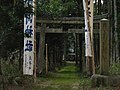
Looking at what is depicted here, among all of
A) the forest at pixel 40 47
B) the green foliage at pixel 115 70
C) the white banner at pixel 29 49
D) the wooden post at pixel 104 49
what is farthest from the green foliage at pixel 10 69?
the green foliage at pixel 115 70

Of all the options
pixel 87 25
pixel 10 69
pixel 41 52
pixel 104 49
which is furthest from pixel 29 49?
pixel 41 52

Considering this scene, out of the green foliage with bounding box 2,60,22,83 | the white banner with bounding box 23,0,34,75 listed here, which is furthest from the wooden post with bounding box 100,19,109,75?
the green foliage with bounding box 2,60,22,83

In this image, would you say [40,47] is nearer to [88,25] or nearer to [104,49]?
[88,25]

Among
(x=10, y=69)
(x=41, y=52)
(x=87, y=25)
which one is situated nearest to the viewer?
(x=10, y=69)

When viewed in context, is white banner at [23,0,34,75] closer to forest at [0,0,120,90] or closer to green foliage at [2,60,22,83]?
forest at [0,0,120,90]

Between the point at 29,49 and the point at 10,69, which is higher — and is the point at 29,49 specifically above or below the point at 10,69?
above

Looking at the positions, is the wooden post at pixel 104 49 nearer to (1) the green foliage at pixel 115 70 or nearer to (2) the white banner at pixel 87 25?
(1) the green foliage at pixel 115 70

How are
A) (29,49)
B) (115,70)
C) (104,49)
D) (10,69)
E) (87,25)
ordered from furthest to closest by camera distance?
(87,25) < (10,69) < (29,49) < (115,70) < (104,49)

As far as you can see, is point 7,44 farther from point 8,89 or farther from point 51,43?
point 51,43

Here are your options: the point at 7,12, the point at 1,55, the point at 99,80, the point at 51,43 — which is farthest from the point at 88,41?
the point at 51,43

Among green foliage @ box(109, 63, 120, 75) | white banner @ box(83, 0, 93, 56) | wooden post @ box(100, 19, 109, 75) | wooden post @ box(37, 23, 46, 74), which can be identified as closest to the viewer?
A: wooden post @ box(100, 19, 109, 75)

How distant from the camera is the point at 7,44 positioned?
12539 millimetres

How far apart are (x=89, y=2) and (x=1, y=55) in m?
5.61

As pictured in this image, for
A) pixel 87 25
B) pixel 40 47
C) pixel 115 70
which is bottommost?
pixel 115 70
